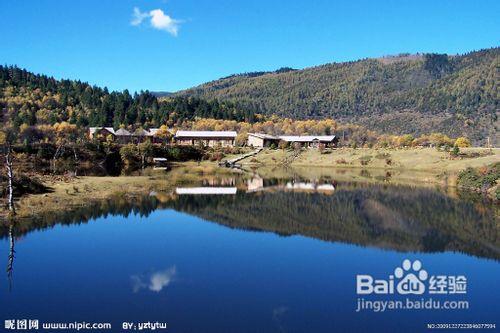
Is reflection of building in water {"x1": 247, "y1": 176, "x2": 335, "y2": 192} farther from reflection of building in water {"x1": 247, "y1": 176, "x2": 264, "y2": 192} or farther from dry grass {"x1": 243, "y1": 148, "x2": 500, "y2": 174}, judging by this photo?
dry grass {"x1": 243, "y1": 148, "x2": 500, "y2": 174}

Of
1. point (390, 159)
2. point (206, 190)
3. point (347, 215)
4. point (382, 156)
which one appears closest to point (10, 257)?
point (347, 215)

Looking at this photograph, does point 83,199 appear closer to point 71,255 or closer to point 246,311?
point 71,255

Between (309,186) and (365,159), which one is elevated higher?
(365,159)

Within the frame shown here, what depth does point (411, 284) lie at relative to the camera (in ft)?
64.1

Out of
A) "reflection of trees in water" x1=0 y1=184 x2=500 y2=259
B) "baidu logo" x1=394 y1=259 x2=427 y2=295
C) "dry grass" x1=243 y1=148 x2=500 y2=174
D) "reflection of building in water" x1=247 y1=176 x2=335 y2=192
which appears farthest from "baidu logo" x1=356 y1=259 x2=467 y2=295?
"dry grass" x1=243 y1=148 x2=500 y2=174

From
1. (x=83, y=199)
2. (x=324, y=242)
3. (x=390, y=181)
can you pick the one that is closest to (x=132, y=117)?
(x=390, y=181)

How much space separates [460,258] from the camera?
24.8 m

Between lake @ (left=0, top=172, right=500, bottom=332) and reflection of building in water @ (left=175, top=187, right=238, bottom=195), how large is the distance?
7001 millimetres

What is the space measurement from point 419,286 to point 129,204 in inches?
1017

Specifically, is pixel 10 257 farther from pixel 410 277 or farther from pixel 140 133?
pixel 140 133

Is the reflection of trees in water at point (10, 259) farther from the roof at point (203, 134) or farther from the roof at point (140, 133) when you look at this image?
the roof at point (203, 134)

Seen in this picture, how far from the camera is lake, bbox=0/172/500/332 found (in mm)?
15758

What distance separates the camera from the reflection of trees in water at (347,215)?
95.0 feet

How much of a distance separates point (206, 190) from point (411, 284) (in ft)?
112
